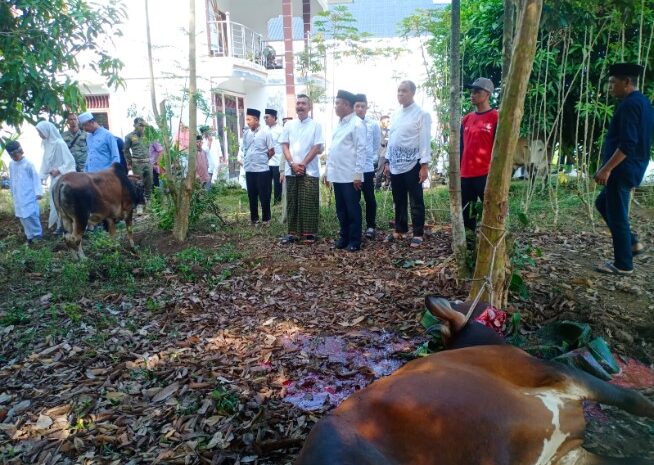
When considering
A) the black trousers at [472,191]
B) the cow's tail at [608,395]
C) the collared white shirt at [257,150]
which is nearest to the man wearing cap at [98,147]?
the collared white shirt at [257,150]

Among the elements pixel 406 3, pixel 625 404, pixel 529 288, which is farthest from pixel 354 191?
pixel 406 3

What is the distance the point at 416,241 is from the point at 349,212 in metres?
0.89

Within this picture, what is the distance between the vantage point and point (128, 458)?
2.60 meters

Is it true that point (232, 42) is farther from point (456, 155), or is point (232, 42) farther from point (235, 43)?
point (456, 155)

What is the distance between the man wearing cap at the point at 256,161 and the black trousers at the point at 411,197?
2464mm

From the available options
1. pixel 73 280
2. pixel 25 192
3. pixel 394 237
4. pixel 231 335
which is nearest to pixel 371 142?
pixel 394 237

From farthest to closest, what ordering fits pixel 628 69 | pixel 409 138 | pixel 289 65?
1. pixel 289 65
2. pixel 409 138
3. pixel 628 69

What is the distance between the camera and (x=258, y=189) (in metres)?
8.42

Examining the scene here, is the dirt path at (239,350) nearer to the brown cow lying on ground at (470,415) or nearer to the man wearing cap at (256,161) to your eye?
the brown cow lying on ground at (470,415)

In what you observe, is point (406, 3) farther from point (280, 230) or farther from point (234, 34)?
point (280, 230)

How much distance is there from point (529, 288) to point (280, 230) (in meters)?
4.21

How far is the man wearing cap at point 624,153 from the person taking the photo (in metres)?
4.39

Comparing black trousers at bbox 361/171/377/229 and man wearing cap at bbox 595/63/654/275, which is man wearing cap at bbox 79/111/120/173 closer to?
black trousers at bbox 361/171/377/229

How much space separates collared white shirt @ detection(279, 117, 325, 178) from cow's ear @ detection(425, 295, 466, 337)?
4925 millimetres
